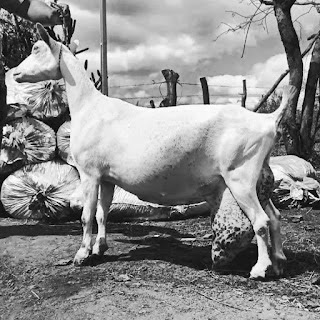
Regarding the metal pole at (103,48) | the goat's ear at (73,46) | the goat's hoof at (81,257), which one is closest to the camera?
the goat's hoof at (81,257)

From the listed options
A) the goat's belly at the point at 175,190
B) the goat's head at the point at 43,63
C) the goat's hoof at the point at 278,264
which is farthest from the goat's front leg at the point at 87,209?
the goat's hoof at the point at 278,264

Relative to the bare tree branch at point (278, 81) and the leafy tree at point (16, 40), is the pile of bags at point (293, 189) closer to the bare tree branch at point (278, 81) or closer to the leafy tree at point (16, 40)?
the bare tree branch at point (278, 81)

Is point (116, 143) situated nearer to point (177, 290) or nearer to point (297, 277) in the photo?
point (177, 290)

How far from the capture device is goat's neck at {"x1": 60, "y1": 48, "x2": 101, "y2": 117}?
4.11 metres

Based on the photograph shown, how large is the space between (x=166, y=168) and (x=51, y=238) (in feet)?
5.65

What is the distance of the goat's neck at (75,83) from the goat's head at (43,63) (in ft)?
0.17

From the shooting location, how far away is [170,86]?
8547mm

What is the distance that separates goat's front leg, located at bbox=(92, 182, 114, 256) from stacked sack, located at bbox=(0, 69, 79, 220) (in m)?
2.00

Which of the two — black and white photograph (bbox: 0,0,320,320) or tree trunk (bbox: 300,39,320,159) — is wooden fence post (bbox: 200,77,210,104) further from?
black and white photograph (bbox: 0,0,320,320)

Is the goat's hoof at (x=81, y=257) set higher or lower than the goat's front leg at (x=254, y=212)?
lower

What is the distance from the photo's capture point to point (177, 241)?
4.80 metres

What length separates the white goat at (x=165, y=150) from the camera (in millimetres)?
3439

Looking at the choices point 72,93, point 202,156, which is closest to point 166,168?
point 202,156

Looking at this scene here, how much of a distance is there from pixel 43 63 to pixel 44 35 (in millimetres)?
268
